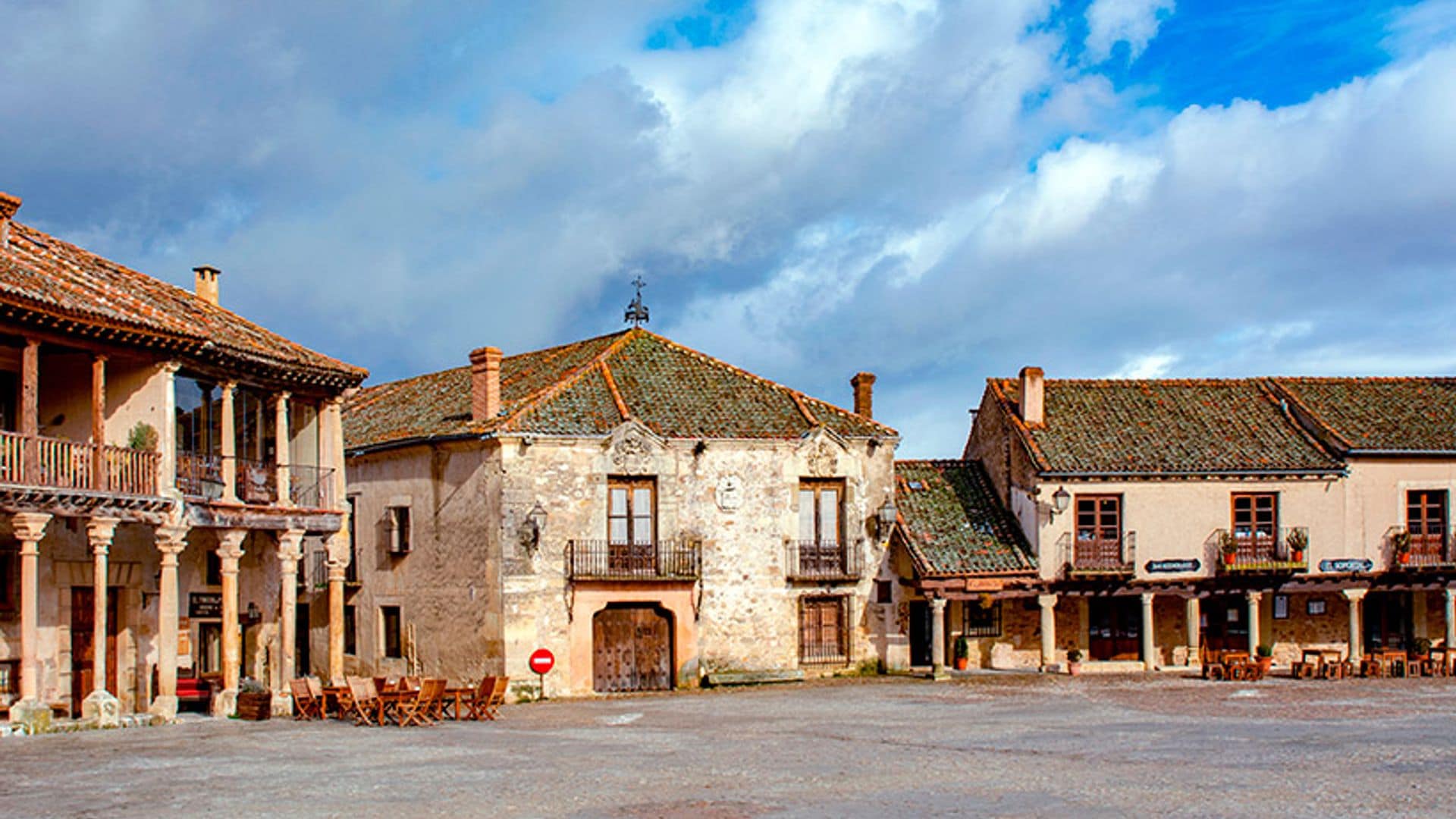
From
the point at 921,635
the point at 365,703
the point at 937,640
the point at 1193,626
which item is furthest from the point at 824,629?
the point at 365,703

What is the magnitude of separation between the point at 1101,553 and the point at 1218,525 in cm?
317

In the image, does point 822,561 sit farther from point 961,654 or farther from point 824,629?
point 961,654

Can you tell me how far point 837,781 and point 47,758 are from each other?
10.6m

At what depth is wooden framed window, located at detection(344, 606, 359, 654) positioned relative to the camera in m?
38.2

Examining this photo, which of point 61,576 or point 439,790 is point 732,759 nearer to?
point 439,790

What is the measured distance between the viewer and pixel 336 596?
30.9 metres

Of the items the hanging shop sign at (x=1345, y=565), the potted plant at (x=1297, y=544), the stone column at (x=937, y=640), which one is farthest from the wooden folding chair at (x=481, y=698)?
the hanging shop sign at (x=1345, y=565)

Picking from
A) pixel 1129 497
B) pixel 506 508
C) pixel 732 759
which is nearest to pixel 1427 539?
pixel 1129 497

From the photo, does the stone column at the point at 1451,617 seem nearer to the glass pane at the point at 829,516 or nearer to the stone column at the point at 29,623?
the glass pane at the point at 829,516

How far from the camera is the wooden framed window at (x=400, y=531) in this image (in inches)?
1428

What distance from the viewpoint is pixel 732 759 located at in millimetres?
20641

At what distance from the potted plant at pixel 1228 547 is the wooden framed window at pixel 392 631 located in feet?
64.8

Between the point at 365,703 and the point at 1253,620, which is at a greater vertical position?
the point at 1253,620

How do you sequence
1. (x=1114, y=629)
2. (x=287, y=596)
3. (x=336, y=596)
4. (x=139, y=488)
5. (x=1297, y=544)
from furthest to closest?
(x=1114, y=629) → (x=1297, y=544) → (x=336, y=596) → (x=287, y=596) → (x=139, y=488)
